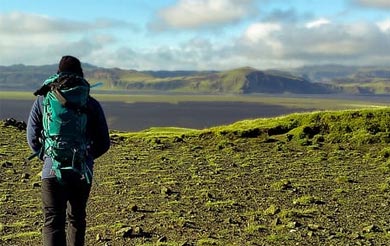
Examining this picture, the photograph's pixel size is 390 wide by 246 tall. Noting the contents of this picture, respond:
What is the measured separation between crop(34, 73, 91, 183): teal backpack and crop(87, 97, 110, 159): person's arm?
226mm

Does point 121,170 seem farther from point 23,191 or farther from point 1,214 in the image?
point 1,214

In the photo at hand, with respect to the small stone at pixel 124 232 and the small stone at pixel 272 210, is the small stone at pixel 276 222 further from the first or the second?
the small stone at pixel 124 232

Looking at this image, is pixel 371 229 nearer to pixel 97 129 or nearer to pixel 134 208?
pixel 134 208

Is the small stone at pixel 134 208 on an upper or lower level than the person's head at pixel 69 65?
lower

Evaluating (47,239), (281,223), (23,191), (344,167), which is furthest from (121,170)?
(47,239)

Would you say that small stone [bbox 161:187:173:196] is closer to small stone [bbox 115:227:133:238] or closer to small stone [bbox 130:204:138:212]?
small stone [bbox 130:204:138:212]

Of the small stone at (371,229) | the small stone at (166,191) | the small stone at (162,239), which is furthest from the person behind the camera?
the small stone at (166,191)

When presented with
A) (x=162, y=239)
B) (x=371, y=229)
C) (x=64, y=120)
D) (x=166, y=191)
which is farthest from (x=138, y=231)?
(x=371, y=229)

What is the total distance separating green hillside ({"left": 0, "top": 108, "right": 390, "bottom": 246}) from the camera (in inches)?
453

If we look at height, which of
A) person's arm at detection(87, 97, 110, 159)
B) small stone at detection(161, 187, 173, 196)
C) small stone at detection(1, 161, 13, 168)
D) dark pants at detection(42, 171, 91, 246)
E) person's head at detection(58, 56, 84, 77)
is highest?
person's head at detection(58, 56, 84, 77)

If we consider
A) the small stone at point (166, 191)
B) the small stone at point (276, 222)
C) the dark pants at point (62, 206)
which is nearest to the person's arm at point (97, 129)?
the dark pants at point (62, 206)

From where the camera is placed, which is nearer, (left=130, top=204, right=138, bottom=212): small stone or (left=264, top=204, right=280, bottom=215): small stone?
(left=264, top=204, right=280, bottom=215): small stone

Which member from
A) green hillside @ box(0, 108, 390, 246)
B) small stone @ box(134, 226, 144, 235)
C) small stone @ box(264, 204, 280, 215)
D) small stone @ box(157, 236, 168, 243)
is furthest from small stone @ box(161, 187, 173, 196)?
small stone @ box(157, 236, 168, 243)

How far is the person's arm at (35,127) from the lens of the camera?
8.02 meters
